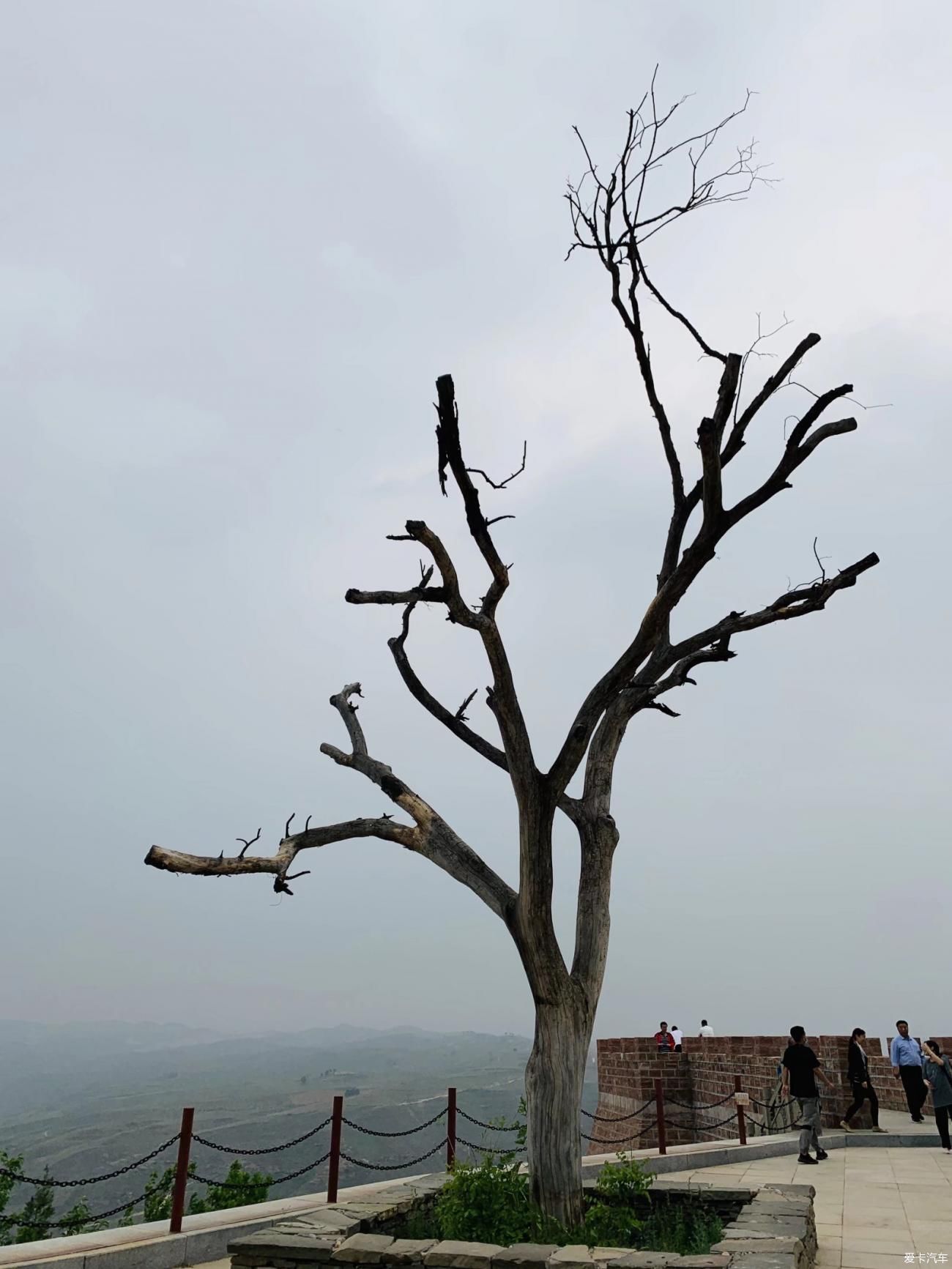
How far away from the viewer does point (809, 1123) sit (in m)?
9.93

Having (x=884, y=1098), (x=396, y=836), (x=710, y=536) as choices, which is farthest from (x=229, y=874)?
(x=884, y=1098)

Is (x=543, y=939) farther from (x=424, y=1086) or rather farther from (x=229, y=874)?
(x=424, y=1086)

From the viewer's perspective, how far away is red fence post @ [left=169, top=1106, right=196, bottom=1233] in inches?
244

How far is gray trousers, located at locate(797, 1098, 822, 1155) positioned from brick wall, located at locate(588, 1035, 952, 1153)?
258 cm

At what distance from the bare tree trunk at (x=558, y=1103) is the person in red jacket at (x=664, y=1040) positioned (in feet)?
39.3

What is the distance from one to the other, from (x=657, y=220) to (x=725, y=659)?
3.37 meters

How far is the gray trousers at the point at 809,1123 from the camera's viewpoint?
9.77 m

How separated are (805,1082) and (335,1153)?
5.00m

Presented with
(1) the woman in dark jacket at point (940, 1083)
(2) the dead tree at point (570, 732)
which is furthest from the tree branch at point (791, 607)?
(1) the woman in dark jacket at point (940, 1083)

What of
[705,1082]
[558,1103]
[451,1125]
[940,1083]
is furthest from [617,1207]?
[705,1082]

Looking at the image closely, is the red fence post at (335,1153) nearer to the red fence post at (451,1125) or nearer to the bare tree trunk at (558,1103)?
the red fence post at (451,1125)

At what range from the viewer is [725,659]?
7117mm

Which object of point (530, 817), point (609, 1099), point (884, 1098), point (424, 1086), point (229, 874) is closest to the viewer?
point (229, 874)

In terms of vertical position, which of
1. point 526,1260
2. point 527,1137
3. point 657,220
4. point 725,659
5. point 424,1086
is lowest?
point 424,1086
